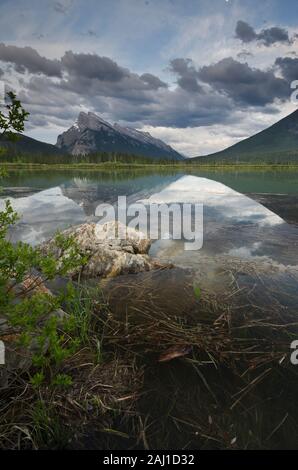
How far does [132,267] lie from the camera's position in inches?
381

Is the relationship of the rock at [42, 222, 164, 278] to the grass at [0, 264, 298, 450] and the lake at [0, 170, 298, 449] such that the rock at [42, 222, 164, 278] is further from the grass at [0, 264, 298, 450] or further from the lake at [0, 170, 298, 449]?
the grass at [0, 264, 298, 450]

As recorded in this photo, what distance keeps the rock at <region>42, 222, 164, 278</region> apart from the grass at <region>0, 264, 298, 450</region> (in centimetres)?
329

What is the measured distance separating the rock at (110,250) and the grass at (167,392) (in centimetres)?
329

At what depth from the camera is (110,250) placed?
10031mm

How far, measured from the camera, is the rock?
951 centimetres

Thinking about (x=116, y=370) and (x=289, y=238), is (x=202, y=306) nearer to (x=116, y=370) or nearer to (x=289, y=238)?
(x=116, y=370)

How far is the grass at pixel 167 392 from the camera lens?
3.71m

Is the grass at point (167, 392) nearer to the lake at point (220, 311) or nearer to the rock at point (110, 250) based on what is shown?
the lake at point (220, 311)

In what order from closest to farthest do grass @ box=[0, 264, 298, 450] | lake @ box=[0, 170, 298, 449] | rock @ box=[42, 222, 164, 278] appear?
grass @ box=[0, 264, 298, 450] → lake @ box=[0, 170, 298, 449] → rock @ box=[42, 222, 164, 278]

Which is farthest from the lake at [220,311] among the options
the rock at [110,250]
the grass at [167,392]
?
the rock at [110,250]

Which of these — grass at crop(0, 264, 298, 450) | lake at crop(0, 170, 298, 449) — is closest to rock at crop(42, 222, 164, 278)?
lake at crop(0, 170, 298, 449)

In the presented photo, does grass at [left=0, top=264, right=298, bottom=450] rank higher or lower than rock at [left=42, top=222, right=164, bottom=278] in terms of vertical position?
lower

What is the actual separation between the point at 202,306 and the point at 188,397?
9.73 ft
